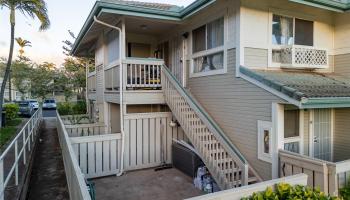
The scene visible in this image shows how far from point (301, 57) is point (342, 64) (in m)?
2.12

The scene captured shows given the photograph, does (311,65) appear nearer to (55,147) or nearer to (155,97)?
(155,97)

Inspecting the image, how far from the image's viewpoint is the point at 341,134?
797cm

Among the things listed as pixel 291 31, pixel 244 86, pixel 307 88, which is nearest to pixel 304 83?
pixel 307 88

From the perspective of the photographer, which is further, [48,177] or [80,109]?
[80,109]

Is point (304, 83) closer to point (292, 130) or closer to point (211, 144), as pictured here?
point (292, 130)

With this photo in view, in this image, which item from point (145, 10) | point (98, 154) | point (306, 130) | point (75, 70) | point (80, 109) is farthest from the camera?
point (75, 70)

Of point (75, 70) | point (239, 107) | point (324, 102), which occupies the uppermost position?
point (75, 70)

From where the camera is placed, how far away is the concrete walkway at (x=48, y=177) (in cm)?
557

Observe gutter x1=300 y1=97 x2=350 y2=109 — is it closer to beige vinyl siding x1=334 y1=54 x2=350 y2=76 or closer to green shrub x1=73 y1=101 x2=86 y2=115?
beige vinyl siding x1=334 y1=54 x2=350 y2=76

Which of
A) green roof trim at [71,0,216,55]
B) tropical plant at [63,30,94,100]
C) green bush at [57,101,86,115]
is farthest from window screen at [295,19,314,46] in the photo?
tropical plant at [63,30,94,100]

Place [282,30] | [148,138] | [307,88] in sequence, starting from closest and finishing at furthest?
[307,88]
[282,30]
[148,138]

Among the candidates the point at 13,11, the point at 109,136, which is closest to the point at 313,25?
the point at 109,136

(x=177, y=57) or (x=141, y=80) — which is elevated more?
(x=177, y=57)

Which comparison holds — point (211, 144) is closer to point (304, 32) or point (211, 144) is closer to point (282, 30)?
point (282, 30)
